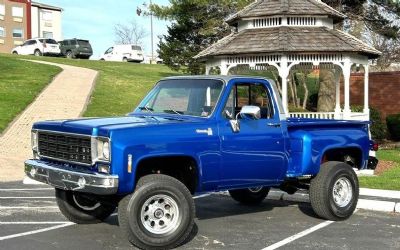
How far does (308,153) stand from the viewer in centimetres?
788

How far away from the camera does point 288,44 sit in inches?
651

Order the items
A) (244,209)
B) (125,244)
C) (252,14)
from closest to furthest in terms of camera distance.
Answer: (125,244)
(244,209)
(252,14)

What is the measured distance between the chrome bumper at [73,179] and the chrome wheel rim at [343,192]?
140 inches

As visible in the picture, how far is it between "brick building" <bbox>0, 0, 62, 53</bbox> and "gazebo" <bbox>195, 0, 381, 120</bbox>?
65.6 meters

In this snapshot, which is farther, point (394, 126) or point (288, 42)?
point (394, 126)

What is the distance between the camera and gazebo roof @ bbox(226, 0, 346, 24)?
17.7 meters

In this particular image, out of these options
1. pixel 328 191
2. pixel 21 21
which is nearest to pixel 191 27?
pixel 328 191

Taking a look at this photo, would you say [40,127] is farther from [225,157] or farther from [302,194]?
[302,194]

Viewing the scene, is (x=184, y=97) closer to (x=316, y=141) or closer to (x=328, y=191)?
(x=316, y=141)

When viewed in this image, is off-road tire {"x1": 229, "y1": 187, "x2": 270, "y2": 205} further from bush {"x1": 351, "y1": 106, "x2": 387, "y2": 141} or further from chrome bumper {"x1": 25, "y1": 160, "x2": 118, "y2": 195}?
bush {"x1": 351, "y1": 106, "x2": 387, "y2": 141}

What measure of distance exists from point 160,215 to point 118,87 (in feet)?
80.2

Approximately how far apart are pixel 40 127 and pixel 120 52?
46.2 meters

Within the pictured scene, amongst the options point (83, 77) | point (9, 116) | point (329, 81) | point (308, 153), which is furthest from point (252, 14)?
point (83, 77)

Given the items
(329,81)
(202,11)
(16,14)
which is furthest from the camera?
(16,14)
